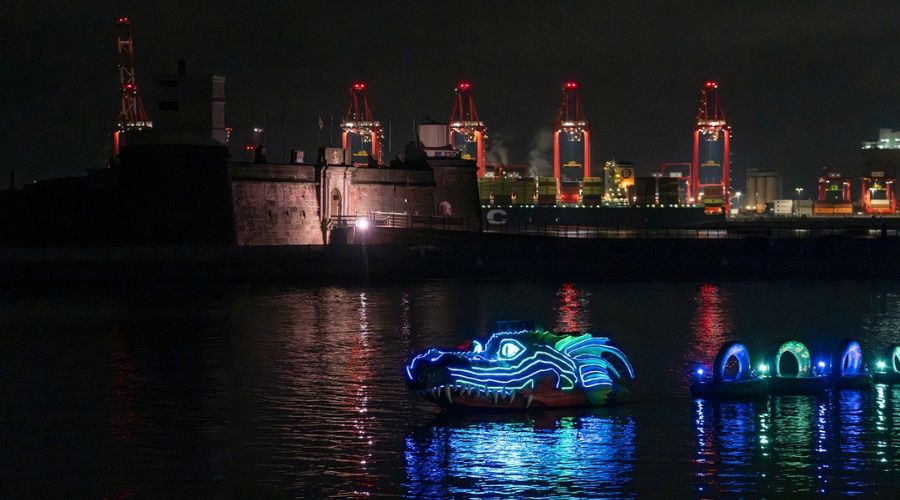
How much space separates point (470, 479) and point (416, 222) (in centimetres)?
5615

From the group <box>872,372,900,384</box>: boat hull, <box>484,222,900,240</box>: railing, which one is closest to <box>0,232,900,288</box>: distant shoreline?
<box>484,222,900,240</box>: railing

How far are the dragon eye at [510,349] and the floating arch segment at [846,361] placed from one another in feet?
24.5

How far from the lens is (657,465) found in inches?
735

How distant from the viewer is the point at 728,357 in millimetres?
24250

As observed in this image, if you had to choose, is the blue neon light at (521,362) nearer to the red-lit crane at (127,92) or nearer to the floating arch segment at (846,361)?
the floating arch segment at (846,361)

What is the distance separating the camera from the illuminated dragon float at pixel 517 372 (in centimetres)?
2131

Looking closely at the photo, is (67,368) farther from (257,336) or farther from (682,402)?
(682,402)

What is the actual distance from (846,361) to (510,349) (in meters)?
7.99

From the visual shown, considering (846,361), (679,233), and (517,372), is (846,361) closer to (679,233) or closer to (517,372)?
(517,372)

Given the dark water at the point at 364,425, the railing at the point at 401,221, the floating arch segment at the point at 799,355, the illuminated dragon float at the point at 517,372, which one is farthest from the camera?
the railing at the point at 401,221

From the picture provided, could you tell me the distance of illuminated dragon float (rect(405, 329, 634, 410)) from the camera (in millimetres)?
21312

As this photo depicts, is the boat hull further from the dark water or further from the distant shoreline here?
the distant shoreline

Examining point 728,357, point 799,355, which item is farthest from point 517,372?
point 799,355

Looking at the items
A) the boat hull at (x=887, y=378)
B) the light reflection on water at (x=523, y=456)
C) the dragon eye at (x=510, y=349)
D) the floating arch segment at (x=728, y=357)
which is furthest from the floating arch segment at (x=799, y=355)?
the dragon eye at (x=510, y=349)
